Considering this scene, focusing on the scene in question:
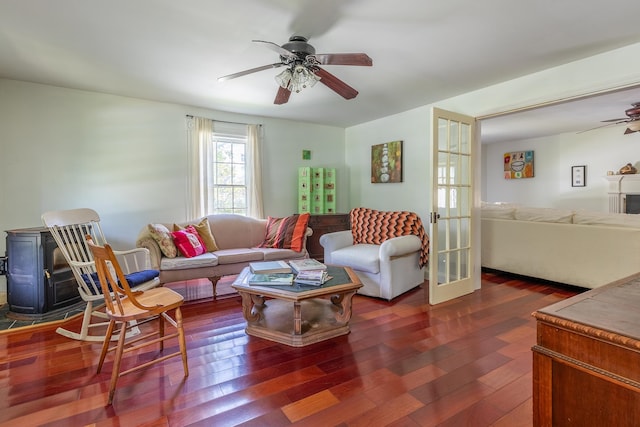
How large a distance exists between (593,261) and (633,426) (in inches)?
144

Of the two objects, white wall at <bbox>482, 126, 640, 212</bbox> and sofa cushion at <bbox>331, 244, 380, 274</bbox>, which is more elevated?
white wall at <bbox>482, 126, 640, 212</bbox>

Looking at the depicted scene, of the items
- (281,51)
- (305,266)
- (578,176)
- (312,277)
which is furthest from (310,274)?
(578,176)

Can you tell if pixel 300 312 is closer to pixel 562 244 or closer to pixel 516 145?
pixel 562 244

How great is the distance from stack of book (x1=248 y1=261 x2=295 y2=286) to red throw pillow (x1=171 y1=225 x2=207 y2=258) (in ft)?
3.36

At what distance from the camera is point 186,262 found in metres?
3.25

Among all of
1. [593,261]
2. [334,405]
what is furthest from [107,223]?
[593,261]

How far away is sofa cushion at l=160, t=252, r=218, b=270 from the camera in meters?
3.20

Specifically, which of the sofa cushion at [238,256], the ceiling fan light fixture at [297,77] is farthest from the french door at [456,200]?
the sofa cushion at [238,256]

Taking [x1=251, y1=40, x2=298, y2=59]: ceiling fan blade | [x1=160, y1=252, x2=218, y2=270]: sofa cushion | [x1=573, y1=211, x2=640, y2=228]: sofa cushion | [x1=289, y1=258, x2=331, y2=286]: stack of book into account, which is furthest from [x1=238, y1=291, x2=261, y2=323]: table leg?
[x1=573, y1=211, x2=640, y2=228]: sofa cushion

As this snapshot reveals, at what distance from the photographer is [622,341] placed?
27.5 inches

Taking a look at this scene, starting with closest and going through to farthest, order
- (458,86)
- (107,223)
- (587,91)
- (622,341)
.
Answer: (622,341) < (587,91) < (458,86) < (107,223)

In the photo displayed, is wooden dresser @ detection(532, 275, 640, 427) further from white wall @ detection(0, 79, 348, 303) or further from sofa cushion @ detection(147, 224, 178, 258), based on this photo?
white wall @ detection(0, 79, 348, 303)

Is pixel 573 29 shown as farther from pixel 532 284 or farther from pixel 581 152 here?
pixel 581 152

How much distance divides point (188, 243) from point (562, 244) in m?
4.35
